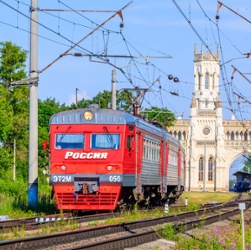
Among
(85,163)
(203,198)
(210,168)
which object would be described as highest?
(210,168)

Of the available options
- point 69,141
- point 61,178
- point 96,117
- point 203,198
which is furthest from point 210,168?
point 61,178

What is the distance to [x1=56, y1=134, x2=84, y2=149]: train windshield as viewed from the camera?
23.9 metres

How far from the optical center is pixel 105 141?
23938 mm

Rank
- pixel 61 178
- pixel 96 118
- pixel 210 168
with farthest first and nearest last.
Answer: pixel 210 168
pixel 96 118
pixel 61 178

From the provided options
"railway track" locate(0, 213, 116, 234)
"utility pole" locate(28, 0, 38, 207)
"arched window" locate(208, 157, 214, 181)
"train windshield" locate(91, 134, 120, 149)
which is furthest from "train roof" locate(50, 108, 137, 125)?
"arched window" locate(208, 157, 214, 181)

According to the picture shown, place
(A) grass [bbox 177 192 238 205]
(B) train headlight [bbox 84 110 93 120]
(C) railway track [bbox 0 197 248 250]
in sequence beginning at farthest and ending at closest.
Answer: (A) grass [bbox 177 192 238 205] → (B) train headlight [bbox 84 110 93 120] → (C) railway track [bbox 0 197 248 250]

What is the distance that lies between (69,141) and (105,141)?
1014 mm

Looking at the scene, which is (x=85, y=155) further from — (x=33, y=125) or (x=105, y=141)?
(x=33, y=125)

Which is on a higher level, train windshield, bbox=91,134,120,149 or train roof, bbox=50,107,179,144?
train roof, bbox=50,107,179,144

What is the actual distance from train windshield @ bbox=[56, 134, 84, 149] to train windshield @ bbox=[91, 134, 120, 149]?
337 millimetres

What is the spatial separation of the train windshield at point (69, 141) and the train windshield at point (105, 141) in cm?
34

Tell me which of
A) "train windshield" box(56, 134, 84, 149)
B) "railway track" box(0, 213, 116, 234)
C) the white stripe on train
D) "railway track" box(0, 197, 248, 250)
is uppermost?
"train windshield" box(56, 134, 84, 149)

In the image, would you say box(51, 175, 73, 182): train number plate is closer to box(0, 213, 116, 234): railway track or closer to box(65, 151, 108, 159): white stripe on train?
box(65, 151, 108, 159): white stripe on train

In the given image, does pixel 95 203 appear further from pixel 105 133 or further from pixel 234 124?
pixel 234 124
